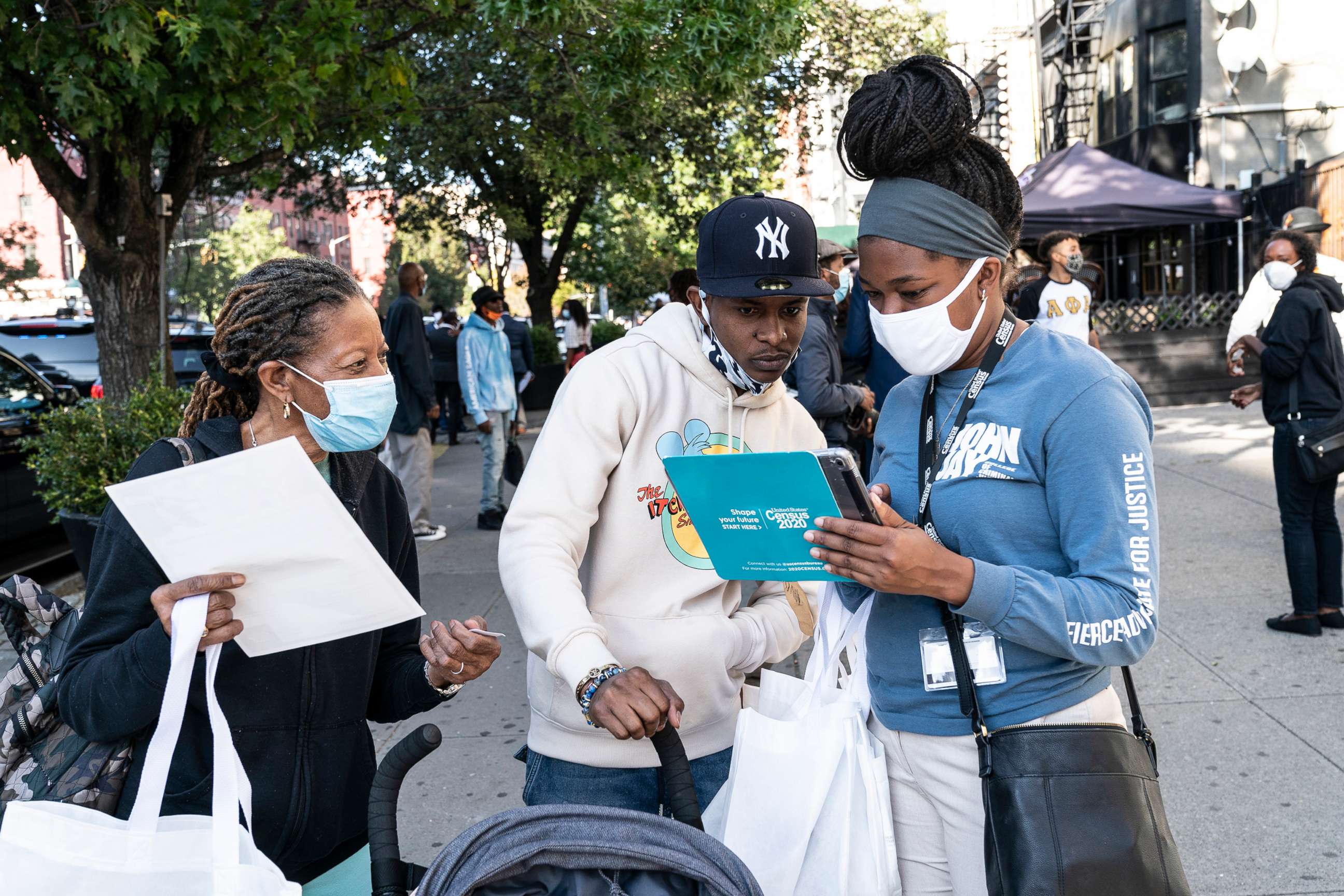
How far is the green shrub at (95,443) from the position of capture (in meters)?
6.70

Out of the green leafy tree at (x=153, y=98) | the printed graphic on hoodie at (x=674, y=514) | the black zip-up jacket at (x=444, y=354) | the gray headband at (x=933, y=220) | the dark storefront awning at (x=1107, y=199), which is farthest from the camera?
the black zip-up jacket at (x=444, y=354)

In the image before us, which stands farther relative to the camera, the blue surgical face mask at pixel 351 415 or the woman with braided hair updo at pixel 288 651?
the blue surgical face mask at pixel 351 415

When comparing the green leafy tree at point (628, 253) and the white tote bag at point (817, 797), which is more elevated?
the green leafy tree at point (628, 253)

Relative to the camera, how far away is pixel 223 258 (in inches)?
1786

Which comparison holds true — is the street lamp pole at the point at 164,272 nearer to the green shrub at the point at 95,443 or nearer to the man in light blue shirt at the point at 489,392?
the green shrub at the point at 95,443

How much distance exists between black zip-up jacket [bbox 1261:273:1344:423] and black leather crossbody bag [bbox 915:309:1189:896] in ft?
15.3

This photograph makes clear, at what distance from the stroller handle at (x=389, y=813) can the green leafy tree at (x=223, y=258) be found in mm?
32743

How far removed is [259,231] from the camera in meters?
50.2

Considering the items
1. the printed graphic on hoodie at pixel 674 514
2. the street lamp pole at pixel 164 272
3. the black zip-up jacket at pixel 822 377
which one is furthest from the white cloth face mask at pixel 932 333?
the street lamp pole at pixel 164 272

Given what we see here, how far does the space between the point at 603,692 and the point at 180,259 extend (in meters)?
43.9

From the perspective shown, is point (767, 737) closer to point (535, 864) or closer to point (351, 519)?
point (535, 864)

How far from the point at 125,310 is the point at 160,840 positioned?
6.79m

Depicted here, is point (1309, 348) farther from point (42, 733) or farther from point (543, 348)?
point (543, 348)

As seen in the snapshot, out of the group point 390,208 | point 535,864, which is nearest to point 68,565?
point 535,864
